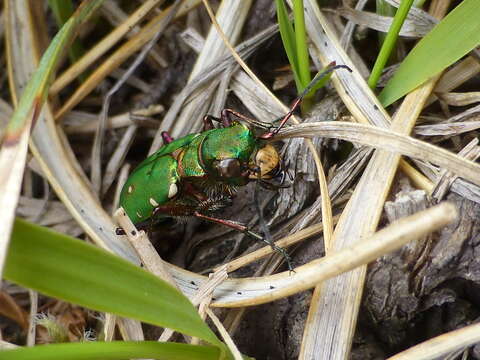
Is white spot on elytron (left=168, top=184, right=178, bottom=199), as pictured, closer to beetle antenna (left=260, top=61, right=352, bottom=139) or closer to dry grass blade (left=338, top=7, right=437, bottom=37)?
beetle antenna (left=260, top=61, right=352, bottom=139)

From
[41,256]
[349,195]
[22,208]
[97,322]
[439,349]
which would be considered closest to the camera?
[41,256]

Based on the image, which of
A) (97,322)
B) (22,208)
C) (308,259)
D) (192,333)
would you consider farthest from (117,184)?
(192,333)

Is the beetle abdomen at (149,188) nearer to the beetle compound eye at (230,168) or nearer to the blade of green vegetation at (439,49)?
the beetle compound eye at (230,168)

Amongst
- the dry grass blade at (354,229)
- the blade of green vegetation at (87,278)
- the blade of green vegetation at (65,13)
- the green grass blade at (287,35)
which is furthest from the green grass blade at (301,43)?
the blade of green vegetation at (65,13)

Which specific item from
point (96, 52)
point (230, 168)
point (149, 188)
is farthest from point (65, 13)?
point (230, 168)

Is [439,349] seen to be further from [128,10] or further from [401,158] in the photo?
[128,10]

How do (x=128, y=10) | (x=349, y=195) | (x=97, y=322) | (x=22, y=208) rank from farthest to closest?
(x=128, y=10) → (x=22, y=208) → (x=97, y=322) → (x=349, y=195)
